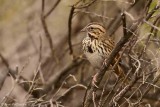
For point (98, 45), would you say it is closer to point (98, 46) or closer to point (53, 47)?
point (98, 46)

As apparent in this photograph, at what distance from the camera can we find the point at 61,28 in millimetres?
9234

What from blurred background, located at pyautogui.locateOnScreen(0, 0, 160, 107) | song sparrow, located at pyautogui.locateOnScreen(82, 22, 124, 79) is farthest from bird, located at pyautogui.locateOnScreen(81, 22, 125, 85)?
blurred background, located at pyautogui.locateOnScreen(0, 0, 160, 107)

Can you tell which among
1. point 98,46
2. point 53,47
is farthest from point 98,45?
point 53,47

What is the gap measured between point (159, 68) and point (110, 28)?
213cm

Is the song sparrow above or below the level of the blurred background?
above

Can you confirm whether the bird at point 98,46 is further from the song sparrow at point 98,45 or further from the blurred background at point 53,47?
the blurred background at point 53,47

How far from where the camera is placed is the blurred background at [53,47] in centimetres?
569

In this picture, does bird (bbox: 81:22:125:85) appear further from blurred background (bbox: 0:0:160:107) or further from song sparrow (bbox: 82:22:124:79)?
blurred background (bbox: 0:0:160:107)

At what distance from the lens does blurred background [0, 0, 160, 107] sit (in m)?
5.69

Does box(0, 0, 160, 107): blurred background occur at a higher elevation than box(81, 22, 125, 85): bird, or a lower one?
lower

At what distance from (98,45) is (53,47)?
2127mm

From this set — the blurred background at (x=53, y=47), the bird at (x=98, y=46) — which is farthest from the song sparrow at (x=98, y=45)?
the blurred background at (x=53, y=47)

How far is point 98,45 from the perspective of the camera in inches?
224

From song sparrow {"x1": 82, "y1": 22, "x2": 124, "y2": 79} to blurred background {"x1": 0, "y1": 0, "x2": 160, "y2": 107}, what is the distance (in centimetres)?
14
